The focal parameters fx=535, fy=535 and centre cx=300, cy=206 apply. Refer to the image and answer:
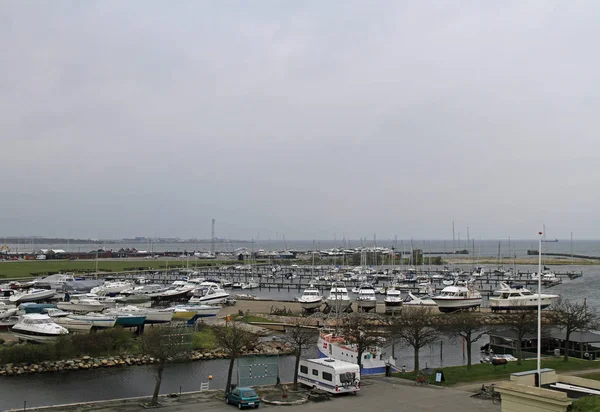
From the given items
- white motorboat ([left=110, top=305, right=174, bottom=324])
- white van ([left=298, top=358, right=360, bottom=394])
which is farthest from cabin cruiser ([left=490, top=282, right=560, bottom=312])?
white van ([left=298, top=358, right=360, bottom=394])

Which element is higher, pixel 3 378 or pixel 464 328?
pixel 464 328

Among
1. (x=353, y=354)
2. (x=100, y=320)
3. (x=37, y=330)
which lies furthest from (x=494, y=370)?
(x=37, y=330)

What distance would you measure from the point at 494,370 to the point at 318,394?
9508 mm

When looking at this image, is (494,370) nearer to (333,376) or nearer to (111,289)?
(333,376)

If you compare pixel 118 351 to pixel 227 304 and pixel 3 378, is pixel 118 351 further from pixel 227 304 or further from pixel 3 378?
pixel 227 304

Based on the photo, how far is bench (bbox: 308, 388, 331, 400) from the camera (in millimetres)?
21078

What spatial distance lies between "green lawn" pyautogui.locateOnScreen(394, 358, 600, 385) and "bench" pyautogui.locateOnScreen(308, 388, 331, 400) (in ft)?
17.2

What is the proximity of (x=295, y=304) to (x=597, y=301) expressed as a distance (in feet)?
120

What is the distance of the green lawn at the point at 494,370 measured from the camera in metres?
23.8

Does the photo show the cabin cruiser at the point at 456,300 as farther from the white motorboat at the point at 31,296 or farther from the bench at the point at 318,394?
the white motorboat at the point at 31,296

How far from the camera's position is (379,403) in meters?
19.8

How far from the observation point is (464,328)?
3069cm

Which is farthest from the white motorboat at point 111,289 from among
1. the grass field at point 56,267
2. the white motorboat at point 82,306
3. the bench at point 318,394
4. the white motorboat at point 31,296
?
the bench at point 318,394

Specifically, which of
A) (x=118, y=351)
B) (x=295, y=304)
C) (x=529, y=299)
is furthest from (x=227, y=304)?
(x=529, y=299)
